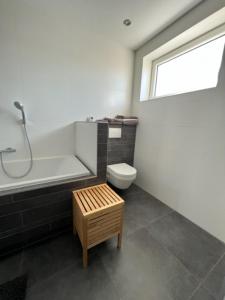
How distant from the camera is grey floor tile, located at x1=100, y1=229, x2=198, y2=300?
0.94m

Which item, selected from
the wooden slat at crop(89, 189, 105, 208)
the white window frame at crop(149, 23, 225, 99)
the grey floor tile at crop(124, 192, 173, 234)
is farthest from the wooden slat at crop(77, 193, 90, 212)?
the white window frame at crop(149, 23, 225, 99)

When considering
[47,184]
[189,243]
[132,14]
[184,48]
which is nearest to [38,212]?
[47,184]

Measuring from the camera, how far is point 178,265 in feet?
3.70

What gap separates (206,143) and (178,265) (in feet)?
3.92

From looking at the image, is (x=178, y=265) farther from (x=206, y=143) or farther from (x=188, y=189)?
(x=206, y=143)

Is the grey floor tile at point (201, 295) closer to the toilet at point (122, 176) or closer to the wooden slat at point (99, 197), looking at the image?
the wooden slat at point (99, 197)

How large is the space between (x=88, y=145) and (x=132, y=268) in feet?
4.03

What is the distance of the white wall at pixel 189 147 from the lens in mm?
1364

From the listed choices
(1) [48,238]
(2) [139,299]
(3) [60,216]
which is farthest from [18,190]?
(2) [139,299]

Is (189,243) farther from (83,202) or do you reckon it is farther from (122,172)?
(83,202)

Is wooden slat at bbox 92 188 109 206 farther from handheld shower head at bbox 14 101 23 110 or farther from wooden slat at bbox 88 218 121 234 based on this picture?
handheld shower head at bbox 14 101 23 110

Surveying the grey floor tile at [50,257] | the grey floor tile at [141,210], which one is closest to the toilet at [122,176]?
the grey floor tile at [141,210]

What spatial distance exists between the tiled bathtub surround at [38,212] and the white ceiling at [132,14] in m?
1.40

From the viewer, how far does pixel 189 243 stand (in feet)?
4.41
